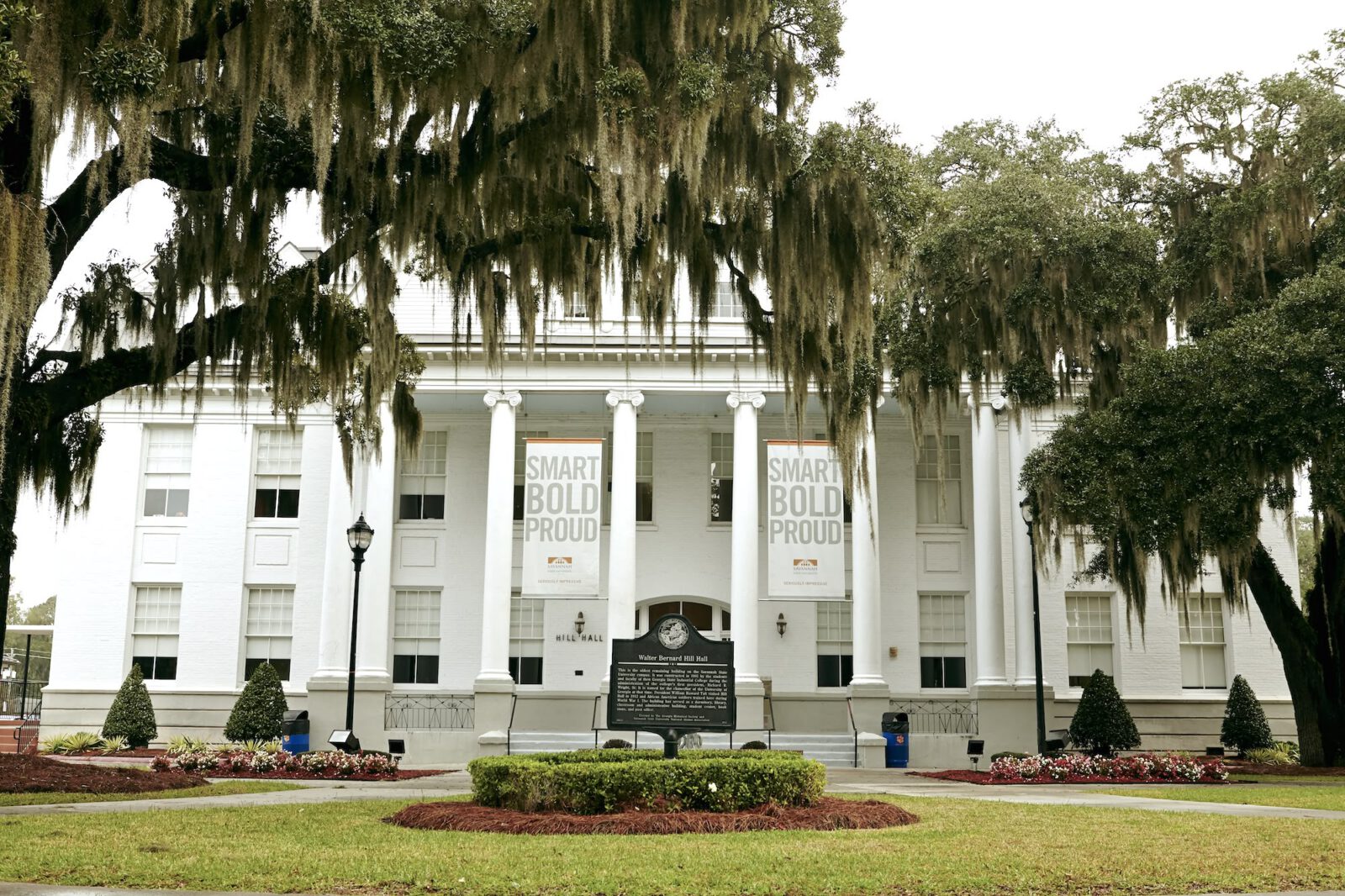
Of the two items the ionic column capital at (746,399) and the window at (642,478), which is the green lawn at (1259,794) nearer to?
the ionic column capital at (746,399)

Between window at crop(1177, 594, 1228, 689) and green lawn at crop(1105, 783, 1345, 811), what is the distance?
11734 millimetres

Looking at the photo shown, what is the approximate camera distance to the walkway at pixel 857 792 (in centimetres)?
1309

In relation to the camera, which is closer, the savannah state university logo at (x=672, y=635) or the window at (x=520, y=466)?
the savannah state university logo at (x=672, y=635)

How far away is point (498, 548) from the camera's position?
94.4 ft

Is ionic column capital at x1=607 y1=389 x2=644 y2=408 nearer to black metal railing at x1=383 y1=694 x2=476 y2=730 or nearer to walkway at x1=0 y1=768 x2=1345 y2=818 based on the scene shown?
black metal railing at x1=383 y1=694 x2=476 y2=730

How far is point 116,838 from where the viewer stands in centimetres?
969

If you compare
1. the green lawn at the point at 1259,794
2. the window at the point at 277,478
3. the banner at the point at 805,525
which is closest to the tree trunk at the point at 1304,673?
the green lawn at the point at 1259,794

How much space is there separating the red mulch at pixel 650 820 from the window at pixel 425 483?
2028 centimetres

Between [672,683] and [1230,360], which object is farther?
[1230,360]

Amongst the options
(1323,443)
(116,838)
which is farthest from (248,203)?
(1323,443)

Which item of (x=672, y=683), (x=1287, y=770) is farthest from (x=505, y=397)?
(x=1287, y=770)

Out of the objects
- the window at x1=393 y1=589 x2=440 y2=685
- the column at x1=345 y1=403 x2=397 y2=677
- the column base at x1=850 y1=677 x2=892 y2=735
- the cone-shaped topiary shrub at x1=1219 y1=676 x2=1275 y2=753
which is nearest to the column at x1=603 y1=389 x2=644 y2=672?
the window at x1=393 y1=589 x2=440 y2=685

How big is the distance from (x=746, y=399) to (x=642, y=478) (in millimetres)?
3838

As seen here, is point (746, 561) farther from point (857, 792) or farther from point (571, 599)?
point (857, 792)
